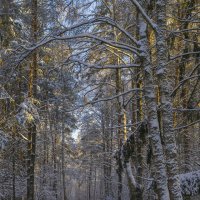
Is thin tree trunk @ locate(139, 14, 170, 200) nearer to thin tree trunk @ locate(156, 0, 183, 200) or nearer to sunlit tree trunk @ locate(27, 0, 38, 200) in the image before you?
thin tree trunk @ locate(156, 0, 183, 200)

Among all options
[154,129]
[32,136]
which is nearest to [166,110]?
[154,129]

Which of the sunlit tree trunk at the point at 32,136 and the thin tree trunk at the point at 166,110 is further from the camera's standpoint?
the sunlit tree trunk at the point at 32,136

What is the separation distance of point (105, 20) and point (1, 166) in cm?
1158

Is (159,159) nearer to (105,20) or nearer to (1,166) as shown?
(105,20)

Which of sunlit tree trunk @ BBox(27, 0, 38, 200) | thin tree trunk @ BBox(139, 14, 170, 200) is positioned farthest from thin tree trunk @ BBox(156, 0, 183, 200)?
sunlit tree trunk @ BBox(27, 0, 38, 200)

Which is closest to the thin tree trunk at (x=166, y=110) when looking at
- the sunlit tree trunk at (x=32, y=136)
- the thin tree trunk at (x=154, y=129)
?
the thin tree trunk at (x=154, y=129)

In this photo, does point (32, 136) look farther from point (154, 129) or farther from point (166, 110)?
point (166, 110)

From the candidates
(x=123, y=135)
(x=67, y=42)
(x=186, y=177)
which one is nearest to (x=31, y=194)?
(x=123, y=135)

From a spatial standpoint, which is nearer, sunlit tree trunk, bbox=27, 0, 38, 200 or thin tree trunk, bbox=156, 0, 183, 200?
thin tree trunk, bbox=156, 0, 183, 200

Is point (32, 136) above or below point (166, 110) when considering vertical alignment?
above

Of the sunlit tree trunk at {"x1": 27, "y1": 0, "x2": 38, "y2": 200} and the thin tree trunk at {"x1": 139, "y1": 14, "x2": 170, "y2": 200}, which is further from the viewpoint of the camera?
the sunlit tree trunk at {"x1": 27, "y1": 0, "x2": 38, "y2": 200}

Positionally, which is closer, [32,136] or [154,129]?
[154,129]

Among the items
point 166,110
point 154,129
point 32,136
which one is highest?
point 32,136

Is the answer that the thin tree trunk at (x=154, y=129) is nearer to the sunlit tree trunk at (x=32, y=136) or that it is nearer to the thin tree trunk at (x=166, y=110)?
the thin tree trunk at (x=166, y=110)
